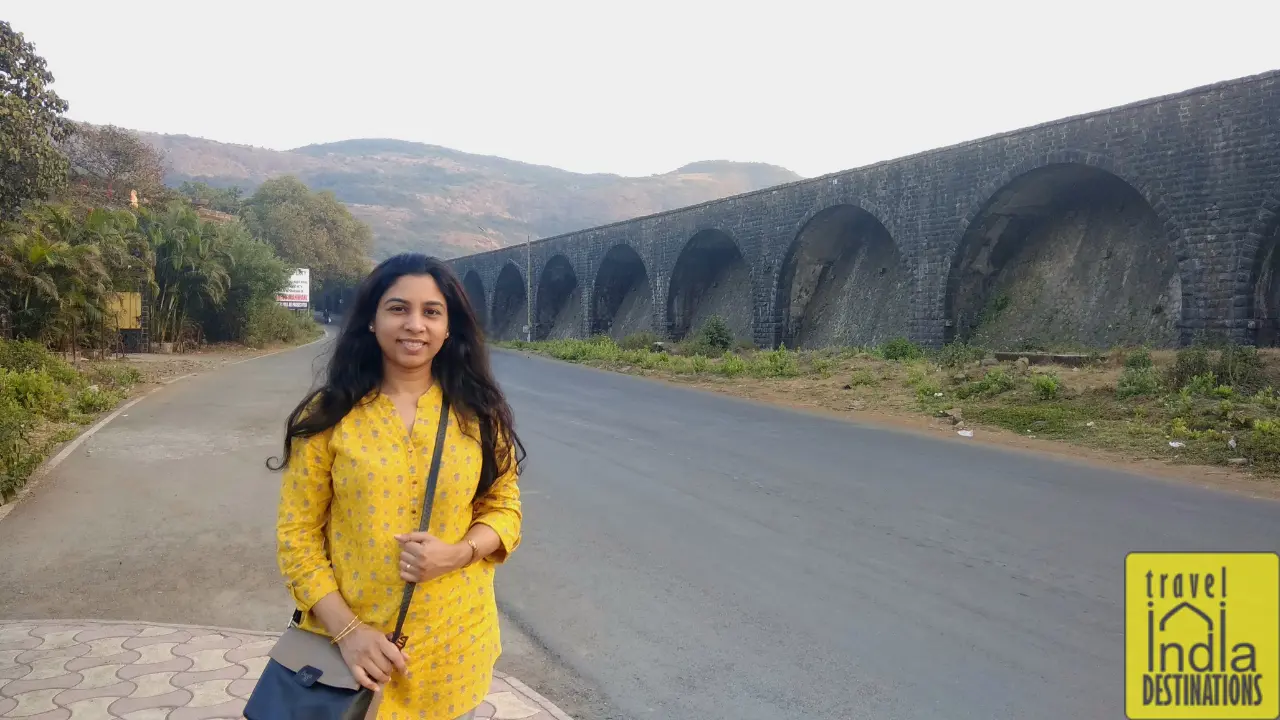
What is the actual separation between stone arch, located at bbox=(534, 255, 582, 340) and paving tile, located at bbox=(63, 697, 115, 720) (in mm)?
33305

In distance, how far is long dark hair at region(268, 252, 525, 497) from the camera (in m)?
1.93

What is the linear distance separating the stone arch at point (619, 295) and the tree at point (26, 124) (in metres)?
20.0

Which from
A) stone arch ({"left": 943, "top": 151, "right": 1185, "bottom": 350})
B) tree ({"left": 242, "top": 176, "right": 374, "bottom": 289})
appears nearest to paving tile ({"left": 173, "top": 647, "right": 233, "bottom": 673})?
stone arch ({"left": 943, "top": 151, "right": 1185, "bottom": 350})

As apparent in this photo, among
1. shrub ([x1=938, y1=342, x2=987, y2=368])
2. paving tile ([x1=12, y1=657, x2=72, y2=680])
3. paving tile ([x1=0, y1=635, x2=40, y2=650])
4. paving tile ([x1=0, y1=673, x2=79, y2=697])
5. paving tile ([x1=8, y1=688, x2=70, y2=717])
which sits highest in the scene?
shrub ([x1=938, y1=342, x2=987, y2=368])

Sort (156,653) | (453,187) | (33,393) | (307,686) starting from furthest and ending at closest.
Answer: (453,187), (33,393), (156,653), (307,686)

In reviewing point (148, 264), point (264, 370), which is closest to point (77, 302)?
point (264, 370)

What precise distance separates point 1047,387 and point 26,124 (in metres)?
12.8

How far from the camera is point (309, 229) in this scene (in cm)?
4012

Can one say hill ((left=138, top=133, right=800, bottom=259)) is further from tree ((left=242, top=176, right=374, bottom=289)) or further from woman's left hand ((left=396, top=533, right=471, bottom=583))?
woman's left hand ((left=396, top=533, right=471, bottom=583))

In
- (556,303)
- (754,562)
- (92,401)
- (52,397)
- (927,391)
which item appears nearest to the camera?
(754,562)

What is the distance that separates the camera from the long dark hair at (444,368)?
1.93 meters

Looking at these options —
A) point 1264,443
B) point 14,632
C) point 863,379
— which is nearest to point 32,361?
point 14,632

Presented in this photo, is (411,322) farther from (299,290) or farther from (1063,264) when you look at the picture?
(299,290)

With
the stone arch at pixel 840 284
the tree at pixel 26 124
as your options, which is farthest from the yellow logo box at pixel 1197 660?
the stone arch at pixel 840 284
